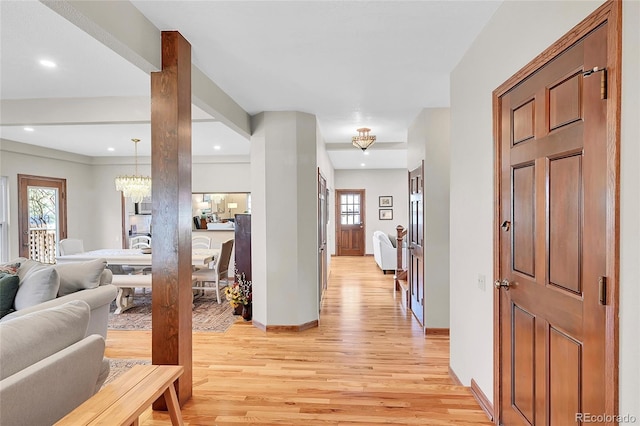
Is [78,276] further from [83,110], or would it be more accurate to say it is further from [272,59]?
[272,59]

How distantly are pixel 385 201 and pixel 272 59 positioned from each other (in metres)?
8.18

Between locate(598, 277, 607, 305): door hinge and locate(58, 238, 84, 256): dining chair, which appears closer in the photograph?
locate(598, 277, 607, 305): door hinge

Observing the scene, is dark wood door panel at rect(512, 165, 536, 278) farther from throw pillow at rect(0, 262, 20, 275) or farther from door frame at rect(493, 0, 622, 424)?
throw pillow at rect(0, 262, 20, 275)

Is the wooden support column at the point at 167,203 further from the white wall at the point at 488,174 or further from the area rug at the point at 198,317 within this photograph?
the white wall at the point at 488,174

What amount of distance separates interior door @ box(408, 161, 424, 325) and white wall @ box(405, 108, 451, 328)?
0.59 ft

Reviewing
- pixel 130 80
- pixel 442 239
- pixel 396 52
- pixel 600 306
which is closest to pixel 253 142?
pixel 130 80

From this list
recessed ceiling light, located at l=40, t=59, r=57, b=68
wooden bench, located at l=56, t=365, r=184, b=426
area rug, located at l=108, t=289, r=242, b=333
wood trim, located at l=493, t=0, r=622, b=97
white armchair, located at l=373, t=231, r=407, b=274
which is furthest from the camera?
white armchair, located at l=373, t=231, r=407, b=274

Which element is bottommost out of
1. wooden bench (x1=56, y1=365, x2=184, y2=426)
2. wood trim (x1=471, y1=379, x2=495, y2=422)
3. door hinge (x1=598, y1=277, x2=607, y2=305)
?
wood trim (x1=471, y1=379, x2=495, y2=422)

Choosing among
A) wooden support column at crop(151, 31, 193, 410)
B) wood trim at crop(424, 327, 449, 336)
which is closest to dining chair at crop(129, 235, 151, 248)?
wooden support column at crop(151, 31, 193, 410)

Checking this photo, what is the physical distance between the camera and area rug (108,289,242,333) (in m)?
4.30

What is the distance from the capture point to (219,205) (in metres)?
7.87

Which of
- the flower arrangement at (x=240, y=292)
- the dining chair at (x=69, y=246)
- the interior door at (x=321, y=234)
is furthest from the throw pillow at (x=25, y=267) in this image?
Answer: the interior door at (x=321, y=234)

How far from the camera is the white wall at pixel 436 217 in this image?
4.02m

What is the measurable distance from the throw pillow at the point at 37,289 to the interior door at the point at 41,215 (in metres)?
4.56
